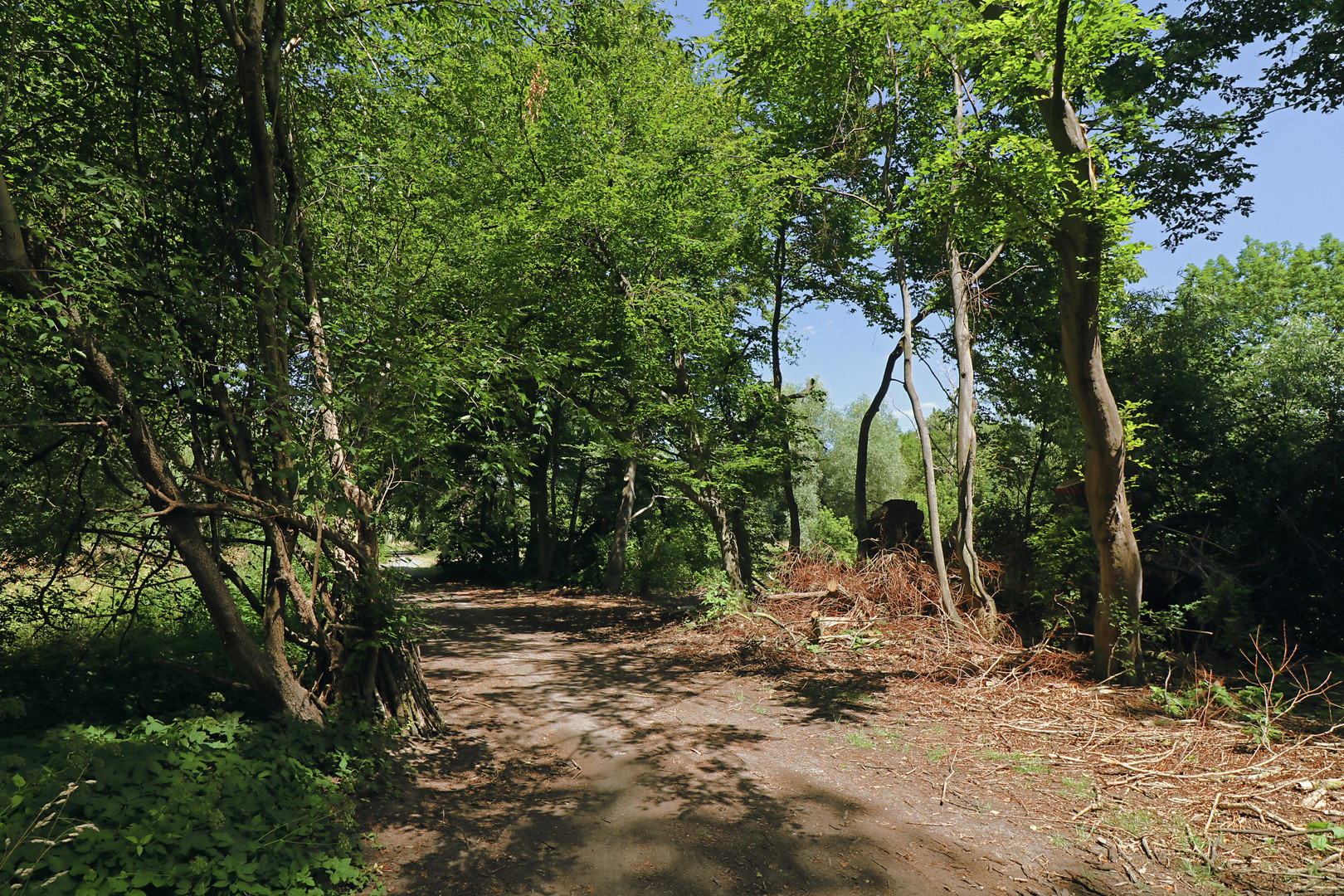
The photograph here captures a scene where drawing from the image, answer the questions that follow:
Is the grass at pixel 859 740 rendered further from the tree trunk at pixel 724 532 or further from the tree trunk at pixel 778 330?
the tree trunk at pixel 778 330

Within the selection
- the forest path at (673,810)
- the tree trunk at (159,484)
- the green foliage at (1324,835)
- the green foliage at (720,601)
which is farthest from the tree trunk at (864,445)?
the tree trunk at (159,484)

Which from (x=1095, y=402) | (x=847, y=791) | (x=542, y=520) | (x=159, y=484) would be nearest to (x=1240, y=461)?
(x=1095, y=402)

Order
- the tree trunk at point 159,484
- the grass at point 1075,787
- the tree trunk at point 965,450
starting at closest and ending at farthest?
the tree trunk at point 159,484 → the grass at point 1075,787 → the tree trunk at point 965,450

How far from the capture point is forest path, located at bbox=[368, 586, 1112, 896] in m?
4.01

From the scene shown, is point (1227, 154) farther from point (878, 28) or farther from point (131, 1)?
point (131, 1)

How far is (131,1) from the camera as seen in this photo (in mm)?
4812

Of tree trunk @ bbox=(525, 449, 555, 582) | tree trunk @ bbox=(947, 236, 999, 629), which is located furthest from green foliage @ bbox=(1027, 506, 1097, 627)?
tree trunk @ bbox=(525, 449, 555, 582)

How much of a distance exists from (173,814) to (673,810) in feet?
9.89

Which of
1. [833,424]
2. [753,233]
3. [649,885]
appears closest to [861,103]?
[753,233]

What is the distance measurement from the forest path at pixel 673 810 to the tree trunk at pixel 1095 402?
3.53 meters

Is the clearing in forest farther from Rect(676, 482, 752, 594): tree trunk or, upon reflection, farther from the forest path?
Rect(676, 482, 752, 594): tree trunk

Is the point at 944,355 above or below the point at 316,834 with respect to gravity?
above

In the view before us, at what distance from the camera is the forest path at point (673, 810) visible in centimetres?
401

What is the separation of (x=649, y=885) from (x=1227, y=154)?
14.7 m
